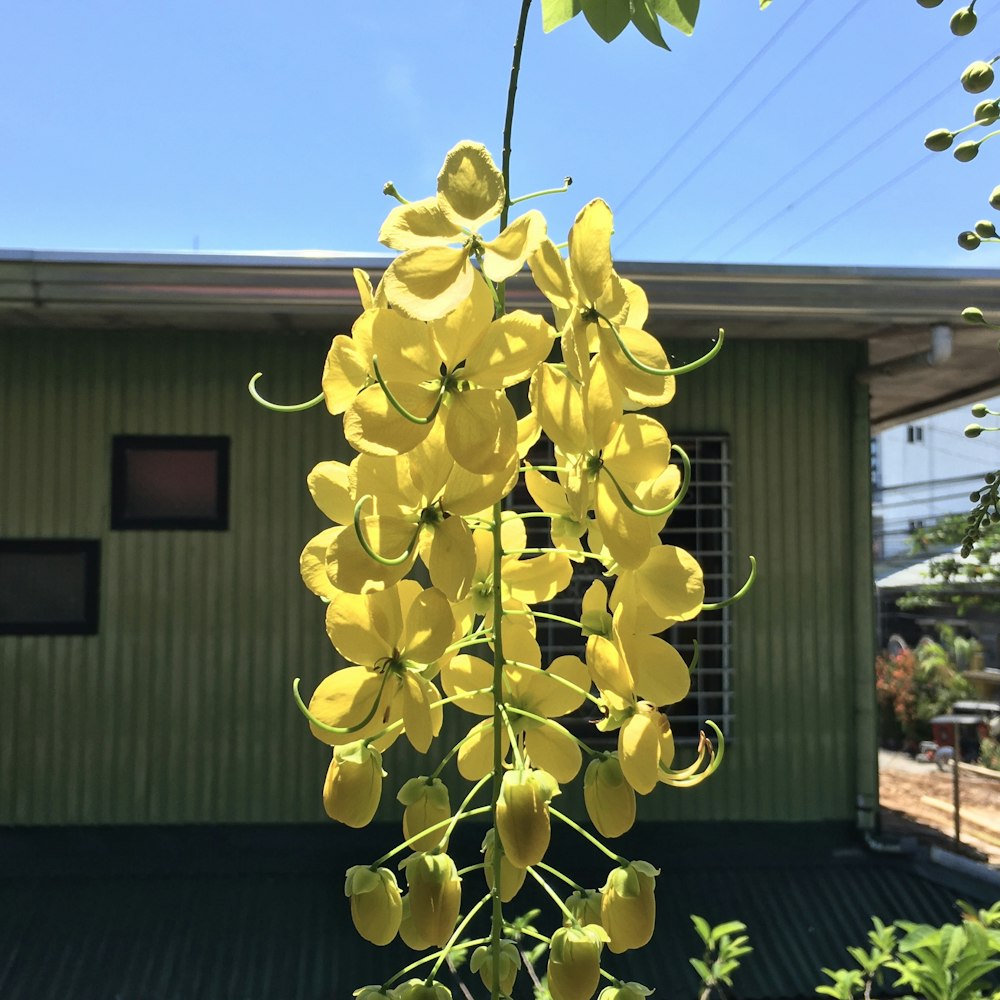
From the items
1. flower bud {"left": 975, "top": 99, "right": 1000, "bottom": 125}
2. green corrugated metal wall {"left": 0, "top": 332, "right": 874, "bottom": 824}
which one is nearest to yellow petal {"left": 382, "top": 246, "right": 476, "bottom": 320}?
flower bud {"left": 975, "top": 99, "right": 1000, "bottom": 125}

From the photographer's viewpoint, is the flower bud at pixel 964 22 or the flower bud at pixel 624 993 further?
the flower bud at pixel 964 22

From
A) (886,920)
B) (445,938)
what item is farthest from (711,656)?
Result: (445,938)

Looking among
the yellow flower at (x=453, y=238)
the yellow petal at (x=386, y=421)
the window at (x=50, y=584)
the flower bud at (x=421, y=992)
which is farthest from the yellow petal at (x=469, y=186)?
the window at (x=50, y=584)

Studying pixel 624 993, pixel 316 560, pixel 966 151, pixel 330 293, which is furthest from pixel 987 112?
pixel 330 293

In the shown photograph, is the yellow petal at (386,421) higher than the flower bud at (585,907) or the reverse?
higher

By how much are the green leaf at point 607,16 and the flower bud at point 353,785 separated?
2.01 ft

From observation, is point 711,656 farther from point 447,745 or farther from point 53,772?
point 53,772

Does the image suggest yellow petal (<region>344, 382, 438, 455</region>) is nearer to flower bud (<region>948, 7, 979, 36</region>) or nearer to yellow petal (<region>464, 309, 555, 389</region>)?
yellow petal (<region>464, 309, 555, 389</region>)

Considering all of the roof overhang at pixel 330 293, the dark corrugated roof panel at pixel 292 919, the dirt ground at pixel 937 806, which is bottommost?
the dirt ground at pixel 937 806

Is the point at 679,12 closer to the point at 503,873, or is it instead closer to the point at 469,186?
the point at 469,186

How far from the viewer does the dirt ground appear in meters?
5.96

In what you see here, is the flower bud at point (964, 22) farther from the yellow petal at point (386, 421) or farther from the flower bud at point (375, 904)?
the flower bud at point (375, 904)

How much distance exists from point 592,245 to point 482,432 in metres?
0.16

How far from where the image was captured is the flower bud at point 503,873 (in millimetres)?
628
